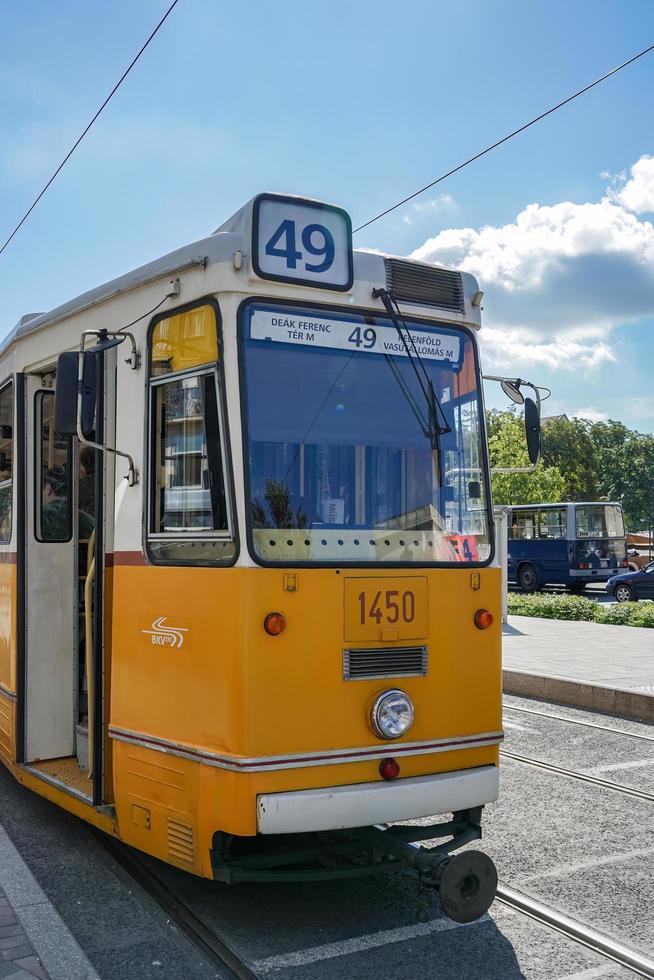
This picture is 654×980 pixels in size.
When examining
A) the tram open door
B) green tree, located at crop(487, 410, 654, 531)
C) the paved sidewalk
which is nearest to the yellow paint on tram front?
the tram open door

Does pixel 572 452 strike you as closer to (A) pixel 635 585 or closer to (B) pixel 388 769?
(A) pixel 635 585

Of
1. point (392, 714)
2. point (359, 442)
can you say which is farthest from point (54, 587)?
point (392, 714)

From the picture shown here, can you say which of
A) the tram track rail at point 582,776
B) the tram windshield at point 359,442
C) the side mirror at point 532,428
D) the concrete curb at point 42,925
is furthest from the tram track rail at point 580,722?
the concrete curb at point 42,925

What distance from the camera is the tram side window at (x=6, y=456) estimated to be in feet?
20.2

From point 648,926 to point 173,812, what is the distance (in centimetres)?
221

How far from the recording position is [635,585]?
80.0 ft

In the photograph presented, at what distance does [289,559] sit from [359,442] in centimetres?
68

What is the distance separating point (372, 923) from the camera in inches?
169

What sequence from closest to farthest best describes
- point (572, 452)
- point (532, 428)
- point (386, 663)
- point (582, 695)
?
point (386, 663)
point (532, 428)
point (582, 695)
point (572, 452)

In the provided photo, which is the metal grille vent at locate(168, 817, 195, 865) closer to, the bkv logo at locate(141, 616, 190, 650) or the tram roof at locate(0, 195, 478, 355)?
the bkv logo at locate(141, 616, 190, 650)

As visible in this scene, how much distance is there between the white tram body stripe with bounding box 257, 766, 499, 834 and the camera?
3920 mm

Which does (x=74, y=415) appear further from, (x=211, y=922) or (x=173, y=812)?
(x=211, y=922)

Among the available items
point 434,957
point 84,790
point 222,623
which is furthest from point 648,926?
point 84,790

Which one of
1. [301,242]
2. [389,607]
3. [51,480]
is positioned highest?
[301,242]
